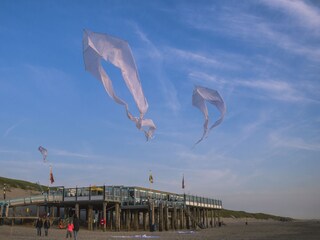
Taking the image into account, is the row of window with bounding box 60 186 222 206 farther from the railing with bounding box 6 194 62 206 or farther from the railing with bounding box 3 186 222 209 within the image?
the railing with bounding box 6 194 62 206

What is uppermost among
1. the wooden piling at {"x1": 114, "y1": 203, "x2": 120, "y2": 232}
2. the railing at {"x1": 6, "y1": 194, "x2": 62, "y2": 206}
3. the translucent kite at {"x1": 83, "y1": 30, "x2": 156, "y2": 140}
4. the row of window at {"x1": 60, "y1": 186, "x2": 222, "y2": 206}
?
the translucent kite at {"x1": 83, "y1": 30, "x2": 156, "y2": 140}

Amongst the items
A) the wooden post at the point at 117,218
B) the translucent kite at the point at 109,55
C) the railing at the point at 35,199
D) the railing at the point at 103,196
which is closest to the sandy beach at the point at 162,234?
the wooden post at the point at 117,218

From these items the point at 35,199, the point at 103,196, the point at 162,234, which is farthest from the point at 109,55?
the point at 35,199

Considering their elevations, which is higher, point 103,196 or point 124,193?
point 124,193

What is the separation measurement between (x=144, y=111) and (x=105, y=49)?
266 cm

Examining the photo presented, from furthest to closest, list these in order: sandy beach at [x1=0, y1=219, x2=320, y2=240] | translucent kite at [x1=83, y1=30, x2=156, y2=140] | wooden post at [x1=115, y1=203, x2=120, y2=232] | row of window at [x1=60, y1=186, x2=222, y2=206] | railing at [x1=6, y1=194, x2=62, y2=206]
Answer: row of window at [x1=60, y1=186, x2=222, y2=206], railing at [x1=6, y1=194, x2=62, y2=206], wooden post at [x1=115, y1=203, x2=120, y2=232], sandy beach at [x1=0, y1=219, x2=320, y2=240], translucent kite at [x1=83, y1=30, x2=156, y2=140]

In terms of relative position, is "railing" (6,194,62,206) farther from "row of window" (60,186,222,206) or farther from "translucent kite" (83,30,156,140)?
"translucent kite" (83,30,156,140)

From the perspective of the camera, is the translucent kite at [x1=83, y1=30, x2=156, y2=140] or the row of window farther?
the row of window

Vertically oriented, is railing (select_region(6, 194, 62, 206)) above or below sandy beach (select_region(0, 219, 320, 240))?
above

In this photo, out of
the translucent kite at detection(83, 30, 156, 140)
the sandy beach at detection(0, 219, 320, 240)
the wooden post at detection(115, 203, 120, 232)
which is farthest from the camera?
the wooden post at detection(115, 203, 120, 232)

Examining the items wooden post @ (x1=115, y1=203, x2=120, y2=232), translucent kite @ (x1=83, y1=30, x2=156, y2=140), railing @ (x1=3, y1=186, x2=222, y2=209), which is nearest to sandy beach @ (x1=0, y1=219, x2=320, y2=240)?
wooden post @ (x1=115, y1=203, x2=120, y2=232)

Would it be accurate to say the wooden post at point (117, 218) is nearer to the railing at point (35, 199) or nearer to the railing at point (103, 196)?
the railing at point (103, 196)

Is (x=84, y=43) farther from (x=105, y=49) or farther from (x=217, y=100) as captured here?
(x=217, y=100)

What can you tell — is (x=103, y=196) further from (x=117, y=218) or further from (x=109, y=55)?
(x=109, y=55)
